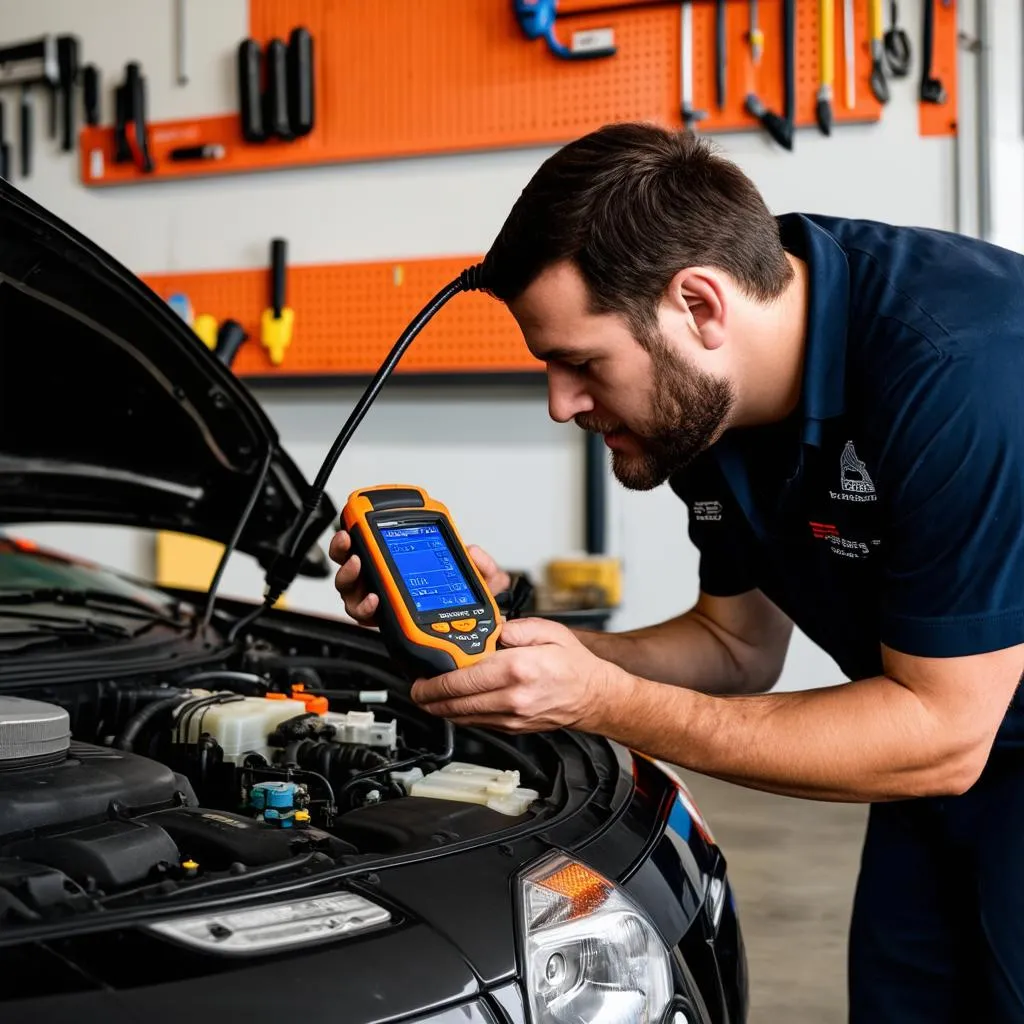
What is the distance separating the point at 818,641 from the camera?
5.13 feet

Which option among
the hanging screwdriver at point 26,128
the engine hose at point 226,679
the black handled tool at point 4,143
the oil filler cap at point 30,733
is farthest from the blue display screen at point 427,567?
the black handled tool at point 4,143

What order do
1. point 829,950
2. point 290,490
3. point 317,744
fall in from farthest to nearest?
point 829,950 → point 290,490 → point 317,744

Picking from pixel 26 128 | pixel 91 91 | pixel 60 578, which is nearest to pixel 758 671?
pixel 60 578

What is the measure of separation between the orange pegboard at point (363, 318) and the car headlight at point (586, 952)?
8.51 feet

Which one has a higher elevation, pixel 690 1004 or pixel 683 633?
pixel 683 633

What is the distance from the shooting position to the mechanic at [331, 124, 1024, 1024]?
1174 millimetres

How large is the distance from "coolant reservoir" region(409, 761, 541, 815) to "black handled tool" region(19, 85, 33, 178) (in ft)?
12.4

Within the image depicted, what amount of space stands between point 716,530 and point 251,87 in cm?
293

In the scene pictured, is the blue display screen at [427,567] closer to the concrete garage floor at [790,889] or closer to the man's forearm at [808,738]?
the man's forearm at [808,738]

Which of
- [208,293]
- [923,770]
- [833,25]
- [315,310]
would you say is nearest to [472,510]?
[315,310]

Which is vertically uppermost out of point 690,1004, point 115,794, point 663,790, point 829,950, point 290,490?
point 290,490

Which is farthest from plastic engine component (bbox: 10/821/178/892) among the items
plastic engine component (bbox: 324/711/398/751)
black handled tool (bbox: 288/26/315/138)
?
black handled tool (bbox: 288/26/315/138)

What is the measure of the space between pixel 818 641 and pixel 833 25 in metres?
2.40

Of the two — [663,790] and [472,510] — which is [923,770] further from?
[472,510]
